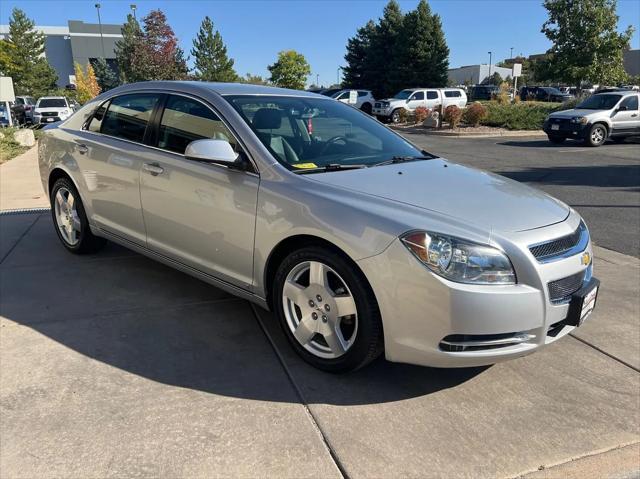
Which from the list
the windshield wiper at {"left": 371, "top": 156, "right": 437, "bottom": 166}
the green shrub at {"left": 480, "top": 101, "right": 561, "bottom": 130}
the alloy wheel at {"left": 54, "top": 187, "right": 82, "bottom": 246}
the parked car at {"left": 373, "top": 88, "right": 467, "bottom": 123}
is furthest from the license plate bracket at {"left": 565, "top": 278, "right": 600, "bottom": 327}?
the parked car at {"left": 373, "top": 88, "right": 467, "bottom": 123}

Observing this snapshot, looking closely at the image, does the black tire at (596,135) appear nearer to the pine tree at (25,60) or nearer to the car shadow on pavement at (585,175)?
the car shadow on pavement at (585,175)

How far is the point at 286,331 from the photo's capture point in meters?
3.31

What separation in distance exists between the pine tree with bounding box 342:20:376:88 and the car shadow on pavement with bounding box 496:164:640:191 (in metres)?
39.0

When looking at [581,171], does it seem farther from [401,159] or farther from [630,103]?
[401,159]

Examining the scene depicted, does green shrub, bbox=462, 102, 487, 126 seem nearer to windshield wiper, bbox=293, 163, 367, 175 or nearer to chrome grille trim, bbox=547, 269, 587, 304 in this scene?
windshield wiper, bbox=293, 163, 367, 175

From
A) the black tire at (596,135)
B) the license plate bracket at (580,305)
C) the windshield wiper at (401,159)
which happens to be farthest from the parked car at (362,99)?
the license plate bracket at (580,305)

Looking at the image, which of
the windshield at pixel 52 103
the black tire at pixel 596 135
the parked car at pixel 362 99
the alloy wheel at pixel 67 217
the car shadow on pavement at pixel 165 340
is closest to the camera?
the car shadow on pavement at pixel 165 340

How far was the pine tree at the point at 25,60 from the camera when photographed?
56969 mm

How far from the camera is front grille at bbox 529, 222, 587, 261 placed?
2.72 m

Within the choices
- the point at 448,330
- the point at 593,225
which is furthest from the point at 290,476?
the point at 593,225

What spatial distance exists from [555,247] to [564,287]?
0.21 meters

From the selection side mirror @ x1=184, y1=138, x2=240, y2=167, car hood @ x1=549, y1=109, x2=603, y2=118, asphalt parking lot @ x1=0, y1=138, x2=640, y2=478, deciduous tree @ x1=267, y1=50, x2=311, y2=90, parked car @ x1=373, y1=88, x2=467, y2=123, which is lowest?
asphalt parking lot @ x1=0, y1=138, x2=640, y2=478

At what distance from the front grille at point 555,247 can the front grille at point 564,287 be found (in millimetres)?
137

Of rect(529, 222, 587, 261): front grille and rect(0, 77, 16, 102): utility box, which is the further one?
rect(0, 77, 16, 102): utility box
